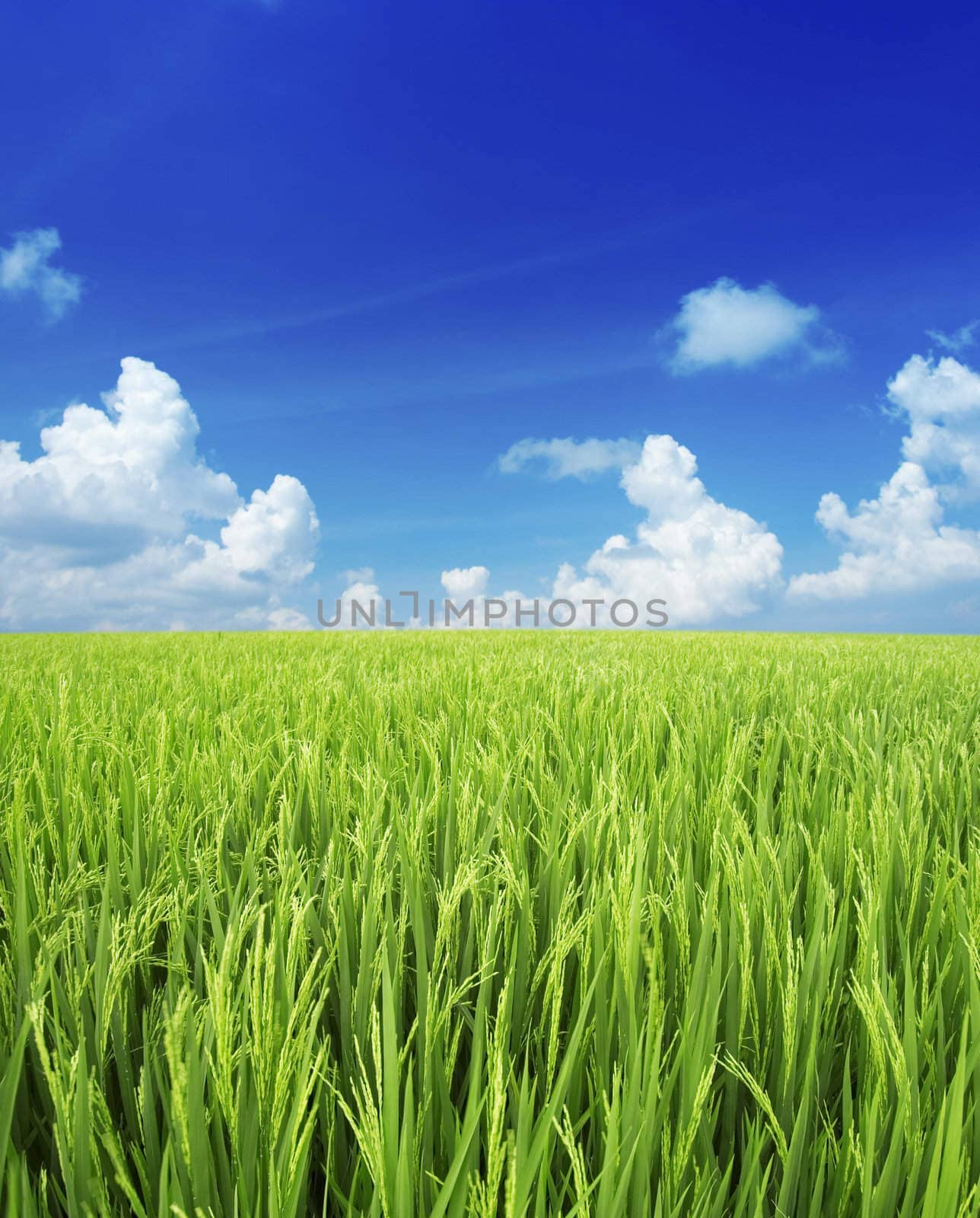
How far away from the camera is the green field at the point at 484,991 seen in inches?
25.5

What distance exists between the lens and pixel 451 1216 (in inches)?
24.7

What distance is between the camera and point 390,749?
6.06 ft

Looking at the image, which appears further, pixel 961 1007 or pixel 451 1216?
pixel 961 1007

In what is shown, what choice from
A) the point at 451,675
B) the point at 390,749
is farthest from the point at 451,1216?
the point at 451,675

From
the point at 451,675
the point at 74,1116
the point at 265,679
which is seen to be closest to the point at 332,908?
the point at 74,1116

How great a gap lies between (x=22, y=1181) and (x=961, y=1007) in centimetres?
110

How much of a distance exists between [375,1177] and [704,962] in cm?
43

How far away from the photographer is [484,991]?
2.65 ft

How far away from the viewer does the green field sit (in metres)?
0.65

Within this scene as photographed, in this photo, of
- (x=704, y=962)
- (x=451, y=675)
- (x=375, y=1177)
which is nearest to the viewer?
(x=375, y=1177)

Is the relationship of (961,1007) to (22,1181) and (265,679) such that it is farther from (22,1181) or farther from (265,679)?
(265,679)

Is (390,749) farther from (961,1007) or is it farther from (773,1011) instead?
(961,1007)

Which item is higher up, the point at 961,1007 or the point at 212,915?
the point at 212,915

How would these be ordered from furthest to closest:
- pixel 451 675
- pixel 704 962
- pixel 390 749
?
pixel 451 675, pixel 390 749, pixel 704 962
